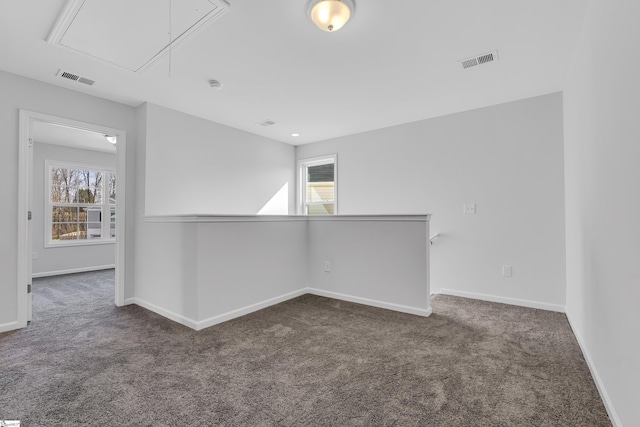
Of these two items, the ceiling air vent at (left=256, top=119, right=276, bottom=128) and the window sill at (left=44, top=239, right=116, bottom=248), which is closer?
the ceiling air vent at (left=256, top=119, right=276, bottom=128)

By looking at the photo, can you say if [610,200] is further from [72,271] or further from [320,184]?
[72,271]

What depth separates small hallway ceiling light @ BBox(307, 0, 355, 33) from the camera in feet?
6.33

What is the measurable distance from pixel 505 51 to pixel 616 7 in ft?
3.60

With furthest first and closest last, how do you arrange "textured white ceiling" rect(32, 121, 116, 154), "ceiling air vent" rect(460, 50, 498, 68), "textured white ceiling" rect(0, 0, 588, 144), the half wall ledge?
"textured white ceiling" rect(32, 121, 116, 154) < the half wall ledge < "ceiling air vent" rect(460, 50, 498, 68) < "textured white ceiling" rect(0, 0, 588, 144)

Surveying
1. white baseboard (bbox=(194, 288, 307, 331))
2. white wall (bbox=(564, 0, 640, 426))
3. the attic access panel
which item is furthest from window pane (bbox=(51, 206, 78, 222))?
white wall (bbox=(564, 0, 640, 426))

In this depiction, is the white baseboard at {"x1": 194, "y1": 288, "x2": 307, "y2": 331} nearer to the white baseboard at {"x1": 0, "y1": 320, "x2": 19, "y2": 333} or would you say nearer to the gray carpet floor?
the gray carpet floor

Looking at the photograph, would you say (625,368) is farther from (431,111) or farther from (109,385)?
(431,111)

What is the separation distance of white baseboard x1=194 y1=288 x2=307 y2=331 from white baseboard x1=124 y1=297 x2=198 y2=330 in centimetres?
8

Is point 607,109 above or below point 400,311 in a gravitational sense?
above

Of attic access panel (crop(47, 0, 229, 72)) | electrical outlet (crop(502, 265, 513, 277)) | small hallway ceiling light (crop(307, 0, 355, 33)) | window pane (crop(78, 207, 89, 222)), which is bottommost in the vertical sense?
electrical outlet (crop(502, 265, 513, 277))

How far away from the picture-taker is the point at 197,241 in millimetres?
2822

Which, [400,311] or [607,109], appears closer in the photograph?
[607,109]

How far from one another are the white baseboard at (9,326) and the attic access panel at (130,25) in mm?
2578

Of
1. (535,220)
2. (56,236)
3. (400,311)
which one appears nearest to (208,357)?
(400,311)
